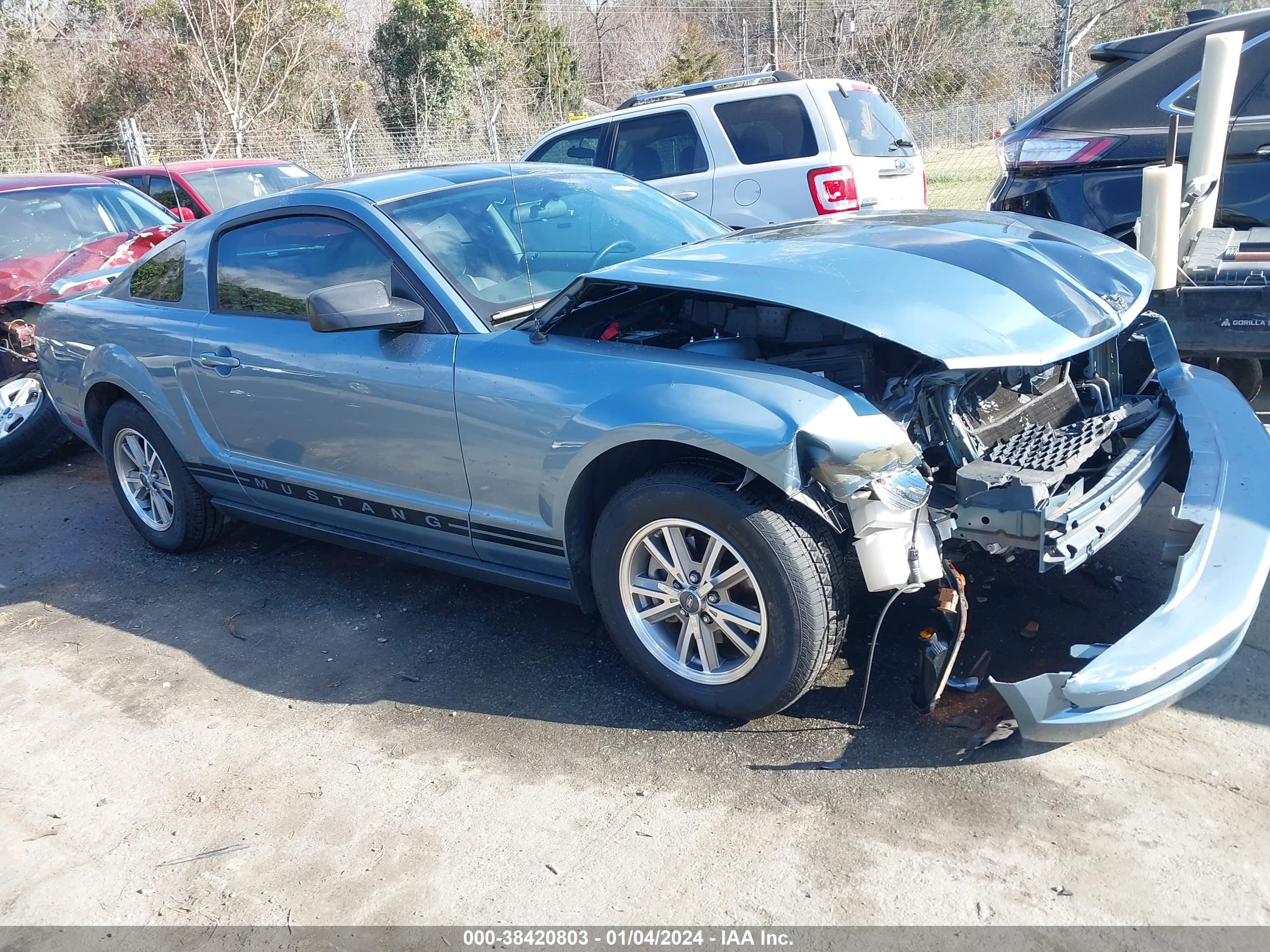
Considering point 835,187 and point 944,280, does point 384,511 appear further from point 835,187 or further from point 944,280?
point 835,187

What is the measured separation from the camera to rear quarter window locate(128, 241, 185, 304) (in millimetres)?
4613

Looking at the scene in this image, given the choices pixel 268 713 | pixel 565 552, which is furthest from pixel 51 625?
pixel 565 552

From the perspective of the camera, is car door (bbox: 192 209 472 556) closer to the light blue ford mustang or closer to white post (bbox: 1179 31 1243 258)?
the light blue ford mustang

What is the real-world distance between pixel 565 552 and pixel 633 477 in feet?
1.16

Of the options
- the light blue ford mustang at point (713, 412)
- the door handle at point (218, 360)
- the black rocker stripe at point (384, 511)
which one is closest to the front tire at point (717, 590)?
the light blue ford mustang at point (713, 412)

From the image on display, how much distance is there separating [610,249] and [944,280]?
4.64 feet

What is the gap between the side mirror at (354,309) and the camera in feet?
11.1

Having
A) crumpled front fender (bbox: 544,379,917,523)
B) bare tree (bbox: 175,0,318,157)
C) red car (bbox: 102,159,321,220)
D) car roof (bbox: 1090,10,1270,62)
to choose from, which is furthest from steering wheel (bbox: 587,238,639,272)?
bare tree (bbox: 175,0,318,157)

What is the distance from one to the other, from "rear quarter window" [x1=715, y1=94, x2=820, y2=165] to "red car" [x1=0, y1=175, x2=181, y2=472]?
4.49m

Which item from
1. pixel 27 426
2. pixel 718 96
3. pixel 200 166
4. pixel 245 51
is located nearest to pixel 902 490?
pixel 27 426

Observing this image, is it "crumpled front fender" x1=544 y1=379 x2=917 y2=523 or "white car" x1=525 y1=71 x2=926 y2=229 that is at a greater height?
"white car" x1=525 y1=71 x2=926 y2=229

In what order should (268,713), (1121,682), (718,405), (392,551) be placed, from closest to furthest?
1. (1121,682)
2. (718,405)
3. (268,713)
4. (392,551)

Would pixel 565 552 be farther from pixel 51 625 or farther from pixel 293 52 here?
pixel 293 52

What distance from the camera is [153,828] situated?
119 inches
